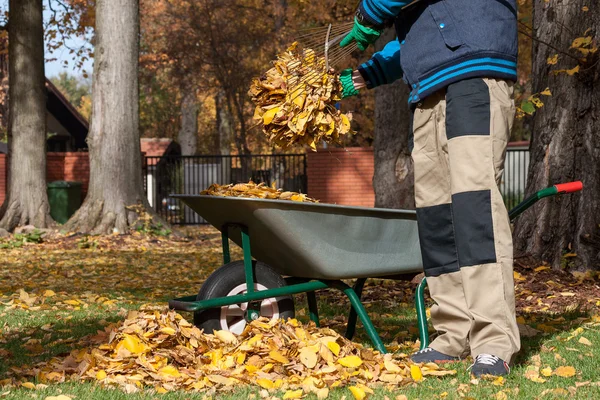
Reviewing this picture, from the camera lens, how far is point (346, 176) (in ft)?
61.2

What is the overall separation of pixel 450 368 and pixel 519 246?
336 centimetres

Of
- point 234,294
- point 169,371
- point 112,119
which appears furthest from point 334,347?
point 112,119

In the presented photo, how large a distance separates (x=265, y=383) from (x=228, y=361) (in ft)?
0.92

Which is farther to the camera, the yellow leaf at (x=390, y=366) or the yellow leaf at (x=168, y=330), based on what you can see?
the yellow leaf at (x=168, y=330)

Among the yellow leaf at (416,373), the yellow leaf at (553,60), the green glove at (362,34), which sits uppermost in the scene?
the yellow leaf at (553,60)

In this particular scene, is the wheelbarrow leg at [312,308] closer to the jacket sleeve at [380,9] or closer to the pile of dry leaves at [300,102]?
the pile of dry leaves at [300,102]

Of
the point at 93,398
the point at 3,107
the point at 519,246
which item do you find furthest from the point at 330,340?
the point at 3,107

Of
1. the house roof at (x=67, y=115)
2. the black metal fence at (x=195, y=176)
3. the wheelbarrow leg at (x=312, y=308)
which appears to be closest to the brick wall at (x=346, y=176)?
the black metal fence at (x=195, y=176)

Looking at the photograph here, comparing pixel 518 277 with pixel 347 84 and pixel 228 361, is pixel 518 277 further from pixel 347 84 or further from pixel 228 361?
pixel 228 361

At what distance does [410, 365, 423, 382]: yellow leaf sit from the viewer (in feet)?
11.3

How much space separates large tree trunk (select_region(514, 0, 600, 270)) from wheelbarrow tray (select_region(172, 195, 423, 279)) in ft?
9.52

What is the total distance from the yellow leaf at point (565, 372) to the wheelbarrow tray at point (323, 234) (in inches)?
31.6

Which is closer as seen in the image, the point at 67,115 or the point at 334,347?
the point at 334,347

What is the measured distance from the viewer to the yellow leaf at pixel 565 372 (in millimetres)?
3543
